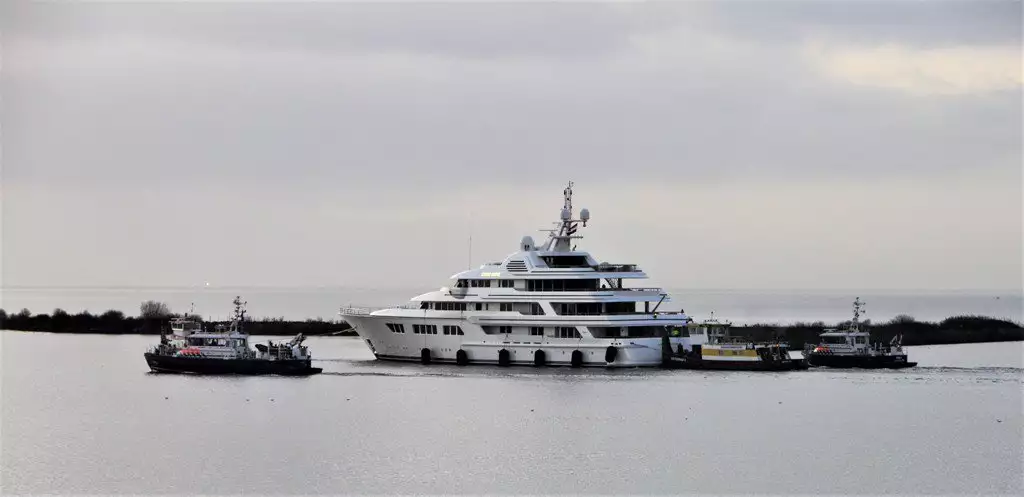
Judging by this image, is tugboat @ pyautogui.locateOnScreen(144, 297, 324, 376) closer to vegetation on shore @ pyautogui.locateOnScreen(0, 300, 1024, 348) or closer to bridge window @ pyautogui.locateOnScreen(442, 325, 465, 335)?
bridge window @ pyautogui.locateOnScreen(442, 325, 465, 335)

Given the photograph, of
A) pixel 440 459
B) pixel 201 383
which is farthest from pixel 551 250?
pixel 440 459

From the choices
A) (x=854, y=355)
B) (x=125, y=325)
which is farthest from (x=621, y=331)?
(x=125, y=325)

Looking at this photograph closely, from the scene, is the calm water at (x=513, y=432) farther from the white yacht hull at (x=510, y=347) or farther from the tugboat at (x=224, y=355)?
the white yacht hull at (x=510, y=347)

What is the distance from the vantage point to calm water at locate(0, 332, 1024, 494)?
41844 millimetres

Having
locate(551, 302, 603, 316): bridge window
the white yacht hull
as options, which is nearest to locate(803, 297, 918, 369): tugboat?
the white yacht hull

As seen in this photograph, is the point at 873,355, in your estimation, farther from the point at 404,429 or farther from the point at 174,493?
the point at 174,493

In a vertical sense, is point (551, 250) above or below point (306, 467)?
above

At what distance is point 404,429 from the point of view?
51375mm

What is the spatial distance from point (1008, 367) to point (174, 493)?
53.3 m

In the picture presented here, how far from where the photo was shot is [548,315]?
235ft

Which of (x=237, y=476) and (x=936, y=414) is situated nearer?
(x=237, y=476)

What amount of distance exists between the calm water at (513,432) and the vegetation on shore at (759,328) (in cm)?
→ 2831

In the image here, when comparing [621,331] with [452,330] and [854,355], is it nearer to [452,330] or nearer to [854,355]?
[452,330]

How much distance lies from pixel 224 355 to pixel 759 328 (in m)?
51.5
